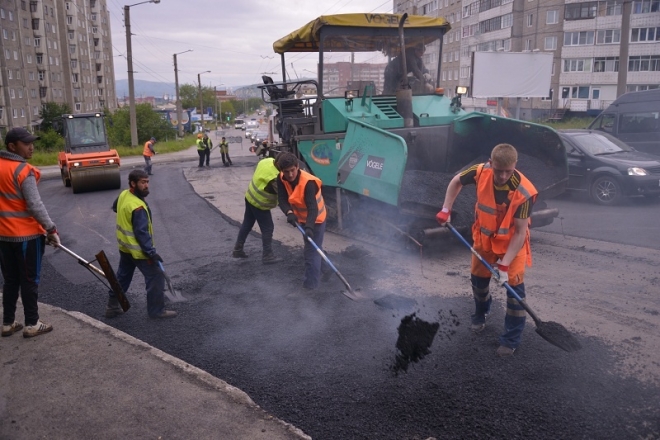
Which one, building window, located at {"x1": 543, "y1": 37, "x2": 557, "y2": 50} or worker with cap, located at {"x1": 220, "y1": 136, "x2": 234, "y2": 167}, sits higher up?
building window, located at {"x1": 543, "y1": 37, "x2": 557, "y2": 50}

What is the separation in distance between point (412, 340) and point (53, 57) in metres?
66.0

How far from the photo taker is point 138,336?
4.74 meters

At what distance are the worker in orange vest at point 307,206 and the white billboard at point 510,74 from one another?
48.4 feet

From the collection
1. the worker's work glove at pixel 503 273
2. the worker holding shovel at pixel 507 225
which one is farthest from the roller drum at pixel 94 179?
the worker's work glove at pixel 503 273

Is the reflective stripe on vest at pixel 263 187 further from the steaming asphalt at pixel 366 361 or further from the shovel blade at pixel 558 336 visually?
the shovel blade at pixel 558 336

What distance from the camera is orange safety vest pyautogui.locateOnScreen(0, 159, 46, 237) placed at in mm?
4480

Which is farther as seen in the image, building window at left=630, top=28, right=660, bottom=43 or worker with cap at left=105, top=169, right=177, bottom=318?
building window at left=630, top=28, right=660, bottom=43

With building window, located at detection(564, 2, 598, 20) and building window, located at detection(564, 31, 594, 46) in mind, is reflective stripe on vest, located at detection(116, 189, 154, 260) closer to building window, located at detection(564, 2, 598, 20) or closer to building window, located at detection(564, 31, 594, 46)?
building window, located at detection(564, 2, 598, 20)

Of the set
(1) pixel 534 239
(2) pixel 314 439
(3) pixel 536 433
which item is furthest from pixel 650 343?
(1) pixel 534 239

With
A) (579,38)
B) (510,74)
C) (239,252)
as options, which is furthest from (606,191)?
(579,38)

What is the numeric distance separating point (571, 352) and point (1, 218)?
4.50 metres

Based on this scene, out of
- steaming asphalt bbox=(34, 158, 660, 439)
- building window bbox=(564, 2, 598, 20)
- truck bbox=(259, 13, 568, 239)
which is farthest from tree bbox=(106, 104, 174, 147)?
building window bbox=(564, 2, 598, 20)

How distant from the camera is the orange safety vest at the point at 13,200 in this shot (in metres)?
4.48

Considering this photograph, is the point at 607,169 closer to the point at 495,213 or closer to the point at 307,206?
the point at 307,206
